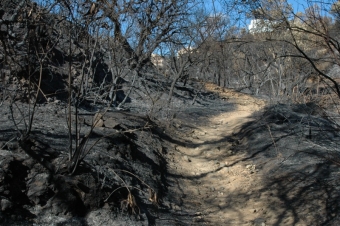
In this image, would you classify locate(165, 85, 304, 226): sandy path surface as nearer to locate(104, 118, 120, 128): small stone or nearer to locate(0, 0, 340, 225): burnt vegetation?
locate(0, 0, 340, 225): burnt vegetation

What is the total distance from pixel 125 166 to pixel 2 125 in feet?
7.11

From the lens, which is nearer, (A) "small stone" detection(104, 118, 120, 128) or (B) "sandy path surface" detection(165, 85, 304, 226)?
(B) "sandy path surface" detection(165, 85, 304, 226)

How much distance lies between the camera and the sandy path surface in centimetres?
586

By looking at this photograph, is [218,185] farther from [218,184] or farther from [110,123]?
[110,123]

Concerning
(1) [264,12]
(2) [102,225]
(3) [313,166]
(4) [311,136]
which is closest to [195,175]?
→ (3) [313,166]

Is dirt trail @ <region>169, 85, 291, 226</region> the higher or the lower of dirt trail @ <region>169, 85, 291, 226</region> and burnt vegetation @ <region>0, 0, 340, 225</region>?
the lower

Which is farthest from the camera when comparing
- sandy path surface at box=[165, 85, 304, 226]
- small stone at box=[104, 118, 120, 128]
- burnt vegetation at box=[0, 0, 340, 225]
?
small stone at box=[104, 118, 120, 128]

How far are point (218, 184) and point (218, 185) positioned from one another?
56 millimetres

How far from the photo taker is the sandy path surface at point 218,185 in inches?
231

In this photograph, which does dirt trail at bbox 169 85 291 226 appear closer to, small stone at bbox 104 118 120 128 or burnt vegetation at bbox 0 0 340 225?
burnt vegetation at bbox 0 0 340 225

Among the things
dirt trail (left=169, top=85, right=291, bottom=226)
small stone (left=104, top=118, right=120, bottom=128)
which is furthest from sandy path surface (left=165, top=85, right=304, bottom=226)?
small stone (left=104, top=118, right=120, bottom=128)

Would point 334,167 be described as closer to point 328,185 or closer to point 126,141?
point 328,185

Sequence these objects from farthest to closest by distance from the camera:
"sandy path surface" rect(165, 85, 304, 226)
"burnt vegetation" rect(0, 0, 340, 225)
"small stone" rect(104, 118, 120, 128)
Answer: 1. "small stone" rect(104, 118, 120, 128)
2. "sandy path surface" rect(165, 85, 304, 226)
3. "burnt vegetation" rect(0, 0, 340, 225)

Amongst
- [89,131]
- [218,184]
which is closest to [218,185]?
[218,184]
